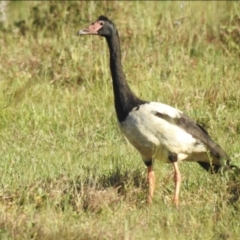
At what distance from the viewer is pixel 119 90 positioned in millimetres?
7445

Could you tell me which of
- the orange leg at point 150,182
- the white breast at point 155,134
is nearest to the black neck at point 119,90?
the white breast at point 155,134

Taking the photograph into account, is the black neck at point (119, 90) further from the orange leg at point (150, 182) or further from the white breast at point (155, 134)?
the orange leg at point (150, 182)

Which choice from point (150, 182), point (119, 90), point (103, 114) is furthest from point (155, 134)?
point (103, 114)

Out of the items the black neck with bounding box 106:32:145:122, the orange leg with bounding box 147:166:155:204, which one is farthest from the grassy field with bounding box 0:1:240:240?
the black neck with bounding box 106:32:145:122

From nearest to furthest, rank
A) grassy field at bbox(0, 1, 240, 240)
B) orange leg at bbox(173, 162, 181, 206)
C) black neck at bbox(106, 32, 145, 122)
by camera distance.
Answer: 1. grassy field at bbox(0, 1, 240, 240)
2. orange leg at bbox(173, 162, 181, 206)
3. black neck at bbox(106, 32, 145, 122)

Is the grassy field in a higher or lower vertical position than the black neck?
lower

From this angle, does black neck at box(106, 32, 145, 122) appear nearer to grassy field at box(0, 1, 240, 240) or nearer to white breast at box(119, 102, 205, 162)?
white breast at box(119, 102, 205, 162)

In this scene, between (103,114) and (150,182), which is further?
(103,114)

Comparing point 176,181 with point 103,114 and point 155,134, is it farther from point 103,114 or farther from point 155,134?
point 103,114

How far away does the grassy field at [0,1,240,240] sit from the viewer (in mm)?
6504

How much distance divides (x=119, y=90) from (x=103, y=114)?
71.9 inches

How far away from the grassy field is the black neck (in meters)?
0.49

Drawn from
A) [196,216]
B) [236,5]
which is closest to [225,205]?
[196,216]

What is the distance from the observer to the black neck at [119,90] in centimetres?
731
